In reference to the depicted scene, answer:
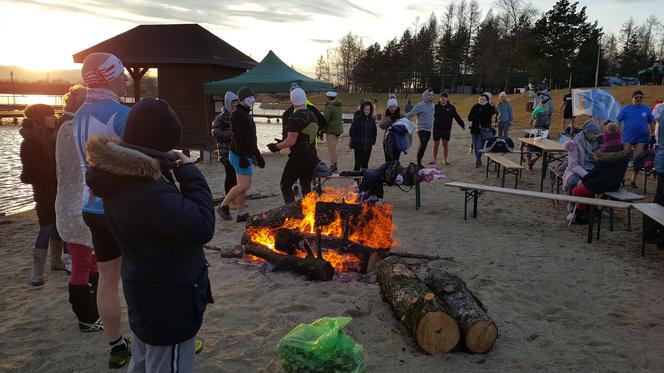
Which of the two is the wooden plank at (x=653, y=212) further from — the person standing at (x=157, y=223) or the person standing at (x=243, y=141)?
the person standing at (x=157, y=223)

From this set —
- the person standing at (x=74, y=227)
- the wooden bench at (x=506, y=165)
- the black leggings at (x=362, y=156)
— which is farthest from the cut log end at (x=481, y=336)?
the black leggings at (x=362, y=156)

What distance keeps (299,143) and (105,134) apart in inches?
145

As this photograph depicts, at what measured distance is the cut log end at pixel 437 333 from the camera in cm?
362

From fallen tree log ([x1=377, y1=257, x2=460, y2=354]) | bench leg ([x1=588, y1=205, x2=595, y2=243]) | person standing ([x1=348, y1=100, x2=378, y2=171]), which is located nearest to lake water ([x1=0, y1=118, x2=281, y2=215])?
person standing ([x1=348, y1=100, x2=378, y2=171])

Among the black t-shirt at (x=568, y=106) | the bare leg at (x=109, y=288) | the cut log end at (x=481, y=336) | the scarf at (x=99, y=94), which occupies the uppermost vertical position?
the black t-shirt at (x=568, y=106)

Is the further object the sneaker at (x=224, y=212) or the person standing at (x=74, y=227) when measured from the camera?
the sneaker at (x=224, y=212)

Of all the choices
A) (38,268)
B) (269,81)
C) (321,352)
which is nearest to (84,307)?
(38,268)

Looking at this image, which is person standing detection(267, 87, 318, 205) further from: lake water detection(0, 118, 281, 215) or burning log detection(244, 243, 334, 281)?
lake water detection(0, 118, 281, 215)

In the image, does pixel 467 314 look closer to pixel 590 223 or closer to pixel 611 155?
pixel 590 223

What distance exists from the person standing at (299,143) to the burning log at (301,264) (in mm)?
1493

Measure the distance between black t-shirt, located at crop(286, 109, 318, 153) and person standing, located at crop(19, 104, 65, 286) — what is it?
290 cm

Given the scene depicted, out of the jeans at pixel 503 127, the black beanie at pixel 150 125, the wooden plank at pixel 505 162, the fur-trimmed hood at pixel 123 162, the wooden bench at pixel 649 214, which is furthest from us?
the jeans at pixel 503 127

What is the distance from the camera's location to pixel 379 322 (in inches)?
164

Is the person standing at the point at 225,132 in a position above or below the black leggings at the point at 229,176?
above
